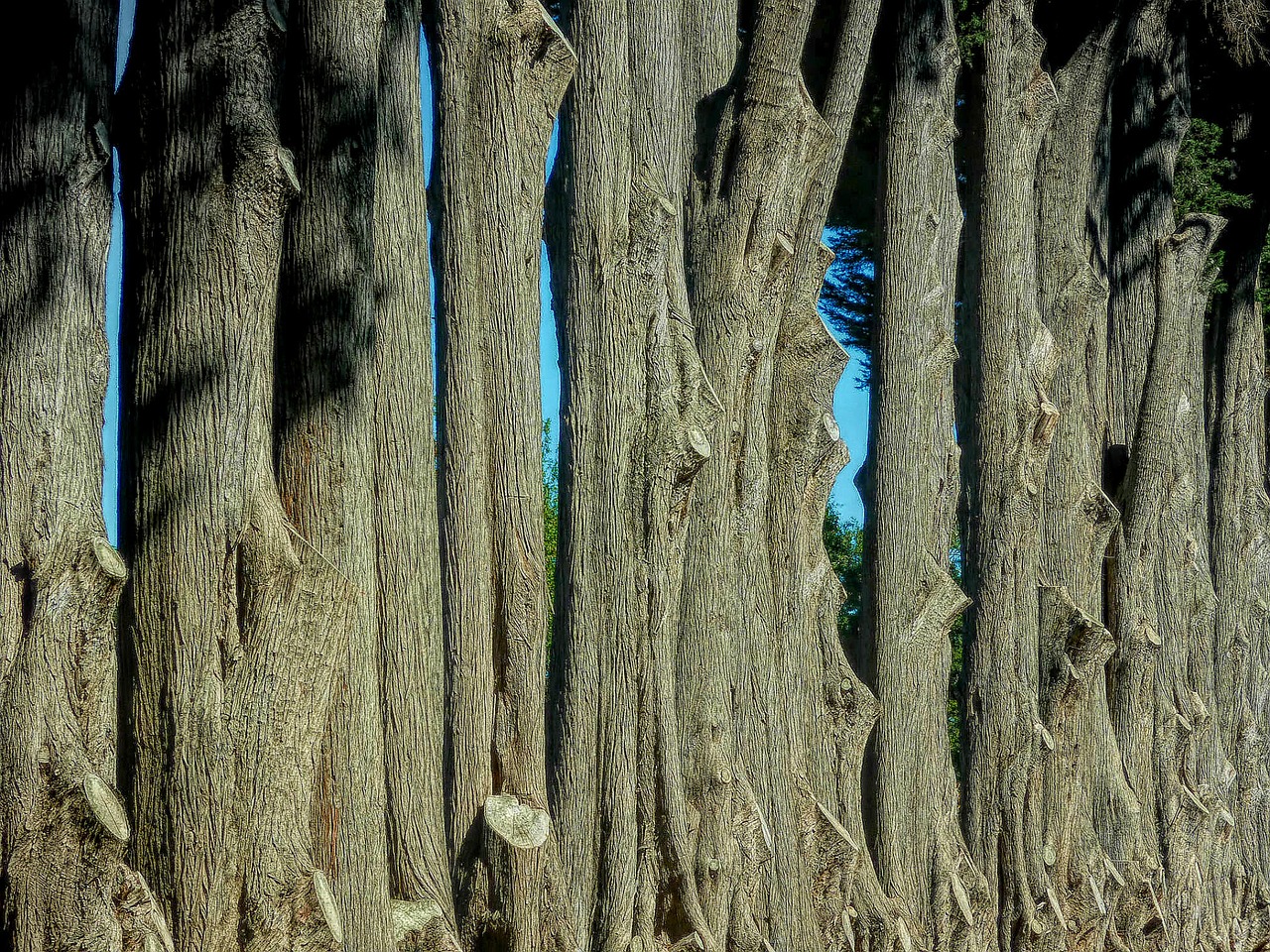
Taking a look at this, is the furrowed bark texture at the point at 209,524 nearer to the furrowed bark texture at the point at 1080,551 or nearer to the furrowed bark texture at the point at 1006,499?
the furrowed bark texture at the point at 1006,499

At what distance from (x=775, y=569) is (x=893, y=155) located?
289 centimetres

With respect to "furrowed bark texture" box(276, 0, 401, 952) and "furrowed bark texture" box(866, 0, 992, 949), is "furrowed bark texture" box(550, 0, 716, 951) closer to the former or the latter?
"furrowed bark texture" box(276, 0, 401, 952)

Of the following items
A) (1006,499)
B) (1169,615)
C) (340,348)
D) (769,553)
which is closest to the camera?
(340,348)

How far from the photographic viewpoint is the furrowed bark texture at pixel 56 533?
148 inches

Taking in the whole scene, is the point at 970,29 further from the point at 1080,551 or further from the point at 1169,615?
the point at 1169,615

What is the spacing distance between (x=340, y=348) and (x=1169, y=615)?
8.62 m

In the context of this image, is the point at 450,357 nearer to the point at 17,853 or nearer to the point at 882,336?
the point at 17,853

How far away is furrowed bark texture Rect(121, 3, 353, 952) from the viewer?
13.4 ft

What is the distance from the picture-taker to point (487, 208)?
18.6ft

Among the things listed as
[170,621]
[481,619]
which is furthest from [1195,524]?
[170,621]

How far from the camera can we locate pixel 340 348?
15.5 ft

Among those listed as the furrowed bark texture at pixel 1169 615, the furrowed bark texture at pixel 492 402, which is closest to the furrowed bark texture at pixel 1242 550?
the furrowed bark texture at pixel 1169 615

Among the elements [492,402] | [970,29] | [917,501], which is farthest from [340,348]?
[970,29]

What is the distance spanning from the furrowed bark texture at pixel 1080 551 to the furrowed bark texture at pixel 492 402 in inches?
196
